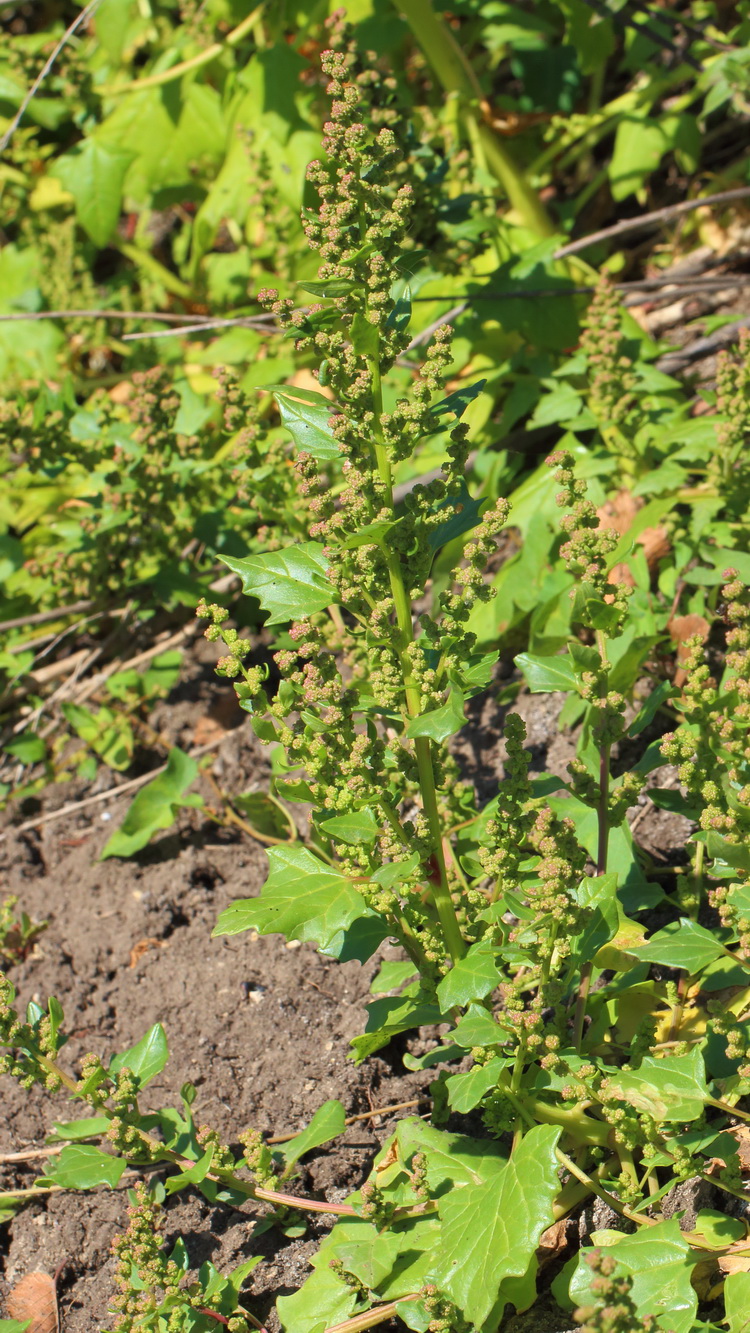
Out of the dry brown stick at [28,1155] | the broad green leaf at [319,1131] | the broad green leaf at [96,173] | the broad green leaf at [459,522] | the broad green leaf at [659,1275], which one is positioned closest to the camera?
the broad green leaf at [659,1275]

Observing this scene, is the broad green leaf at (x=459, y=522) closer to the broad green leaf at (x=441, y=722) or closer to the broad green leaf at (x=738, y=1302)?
the broad green leaf at (x=441, y=722)

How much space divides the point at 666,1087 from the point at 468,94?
335 centimetres

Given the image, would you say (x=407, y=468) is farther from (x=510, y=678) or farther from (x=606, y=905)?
(x=606, y=905)

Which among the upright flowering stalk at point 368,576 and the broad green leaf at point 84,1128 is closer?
the upright flowering stalk at point 368,576

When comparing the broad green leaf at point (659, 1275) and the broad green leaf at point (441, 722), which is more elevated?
the broad green leaf at point (441, 722)

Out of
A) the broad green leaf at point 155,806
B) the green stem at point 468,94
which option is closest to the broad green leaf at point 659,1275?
the broad green leaf at point 155,806

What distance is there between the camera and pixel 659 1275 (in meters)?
1.72

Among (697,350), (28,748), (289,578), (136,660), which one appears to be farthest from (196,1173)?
(697,350)

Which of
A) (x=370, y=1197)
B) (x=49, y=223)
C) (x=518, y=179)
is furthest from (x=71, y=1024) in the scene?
(x=49, y=223)

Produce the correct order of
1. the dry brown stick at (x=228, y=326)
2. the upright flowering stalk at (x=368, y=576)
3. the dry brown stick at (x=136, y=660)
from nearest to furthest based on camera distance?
the upright flowering stalk at (x=368, y=576) → the dry brown stick at (x=228, y=326) → the dry brown stick at (x=136, y=660)

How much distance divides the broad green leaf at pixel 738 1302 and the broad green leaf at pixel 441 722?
1.00 meters

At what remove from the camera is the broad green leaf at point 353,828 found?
193 centimetres

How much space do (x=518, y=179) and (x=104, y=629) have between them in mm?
2278

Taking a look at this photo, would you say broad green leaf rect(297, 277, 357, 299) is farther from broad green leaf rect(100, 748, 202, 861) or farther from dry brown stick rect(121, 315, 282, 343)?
broad green leaf rect(100, 748, 202, 861)
